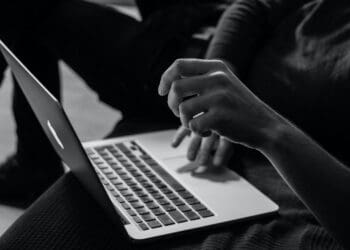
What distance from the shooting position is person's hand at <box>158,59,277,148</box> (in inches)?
25.0

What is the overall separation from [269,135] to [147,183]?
0.87 ft

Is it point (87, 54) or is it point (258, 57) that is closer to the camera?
point (258, 57)

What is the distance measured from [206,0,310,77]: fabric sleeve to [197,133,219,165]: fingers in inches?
7.7

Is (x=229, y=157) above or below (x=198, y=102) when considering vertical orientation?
below

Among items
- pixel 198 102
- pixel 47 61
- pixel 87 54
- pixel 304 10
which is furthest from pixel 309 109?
pixel 47 61

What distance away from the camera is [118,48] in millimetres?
1260

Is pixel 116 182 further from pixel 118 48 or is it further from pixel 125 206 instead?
pixel 118 48

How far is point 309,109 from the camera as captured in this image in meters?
0.94

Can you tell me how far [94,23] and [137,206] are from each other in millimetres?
647

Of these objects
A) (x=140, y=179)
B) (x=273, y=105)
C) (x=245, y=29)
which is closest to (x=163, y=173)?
(x=140, y=179)

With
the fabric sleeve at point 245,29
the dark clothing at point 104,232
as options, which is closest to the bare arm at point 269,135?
the dark clothing at point 104,232

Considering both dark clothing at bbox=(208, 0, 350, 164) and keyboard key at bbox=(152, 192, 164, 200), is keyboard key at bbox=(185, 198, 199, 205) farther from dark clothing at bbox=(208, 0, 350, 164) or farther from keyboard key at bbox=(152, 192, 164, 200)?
dark clothing at bbox=(208, 0, 350, 164)

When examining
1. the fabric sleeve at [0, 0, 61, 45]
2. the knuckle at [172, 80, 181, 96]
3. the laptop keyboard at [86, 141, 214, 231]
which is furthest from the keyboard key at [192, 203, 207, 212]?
the fabric sleeve at [0, 0, 61, 45]

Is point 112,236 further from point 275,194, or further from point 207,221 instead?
point 275,194
